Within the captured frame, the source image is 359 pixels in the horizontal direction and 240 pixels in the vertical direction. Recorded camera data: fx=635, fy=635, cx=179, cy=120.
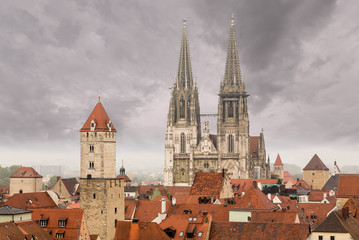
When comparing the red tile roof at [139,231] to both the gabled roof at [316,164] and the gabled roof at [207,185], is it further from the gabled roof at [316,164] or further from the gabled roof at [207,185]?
the gabled roof at [316,164]

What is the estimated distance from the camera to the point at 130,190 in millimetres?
162750

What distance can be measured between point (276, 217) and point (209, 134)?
4226 inches

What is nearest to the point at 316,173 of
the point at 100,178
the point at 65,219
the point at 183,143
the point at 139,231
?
the point at 183,143

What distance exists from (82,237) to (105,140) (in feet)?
47.9

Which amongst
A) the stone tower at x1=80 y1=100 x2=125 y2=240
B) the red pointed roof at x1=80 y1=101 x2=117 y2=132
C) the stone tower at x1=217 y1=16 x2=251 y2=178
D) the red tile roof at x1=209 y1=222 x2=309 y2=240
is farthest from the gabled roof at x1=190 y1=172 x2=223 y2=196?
the stone tower at x1=217 y1=16 x2=251 y2=178

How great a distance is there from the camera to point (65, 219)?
7794 centimetres

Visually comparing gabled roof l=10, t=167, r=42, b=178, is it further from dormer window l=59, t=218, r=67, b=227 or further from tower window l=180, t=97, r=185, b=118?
dormer window l=59, t=218, r=67, b=227

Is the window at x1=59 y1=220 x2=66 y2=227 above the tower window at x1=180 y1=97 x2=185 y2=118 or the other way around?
the other way around

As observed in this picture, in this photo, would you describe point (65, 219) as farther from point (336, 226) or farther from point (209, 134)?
point (209, 134)

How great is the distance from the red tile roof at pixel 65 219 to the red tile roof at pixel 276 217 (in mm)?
21131

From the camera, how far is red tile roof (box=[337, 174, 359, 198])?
3871 inches

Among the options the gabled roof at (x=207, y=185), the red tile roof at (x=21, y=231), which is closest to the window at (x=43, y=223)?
the red tile roof at (x=21, y=231)

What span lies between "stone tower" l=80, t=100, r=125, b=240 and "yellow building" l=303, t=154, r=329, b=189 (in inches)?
4311

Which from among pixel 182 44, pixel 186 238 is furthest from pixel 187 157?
pixel 186 238
